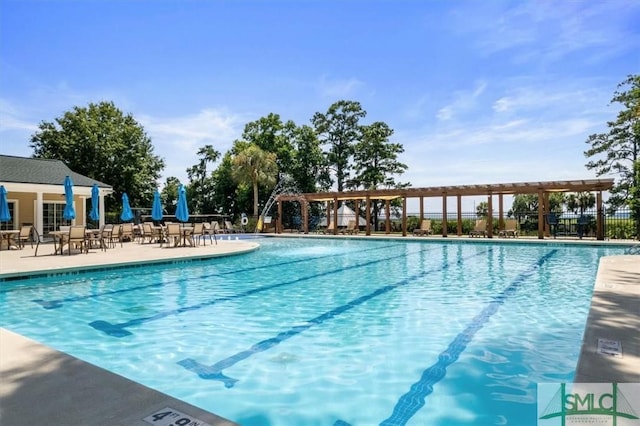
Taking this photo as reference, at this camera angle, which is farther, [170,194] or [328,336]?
[170,194]

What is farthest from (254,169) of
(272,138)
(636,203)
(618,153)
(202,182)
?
(618,153)

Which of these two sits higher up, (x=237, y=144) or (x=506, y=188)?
(x=237, y=144)

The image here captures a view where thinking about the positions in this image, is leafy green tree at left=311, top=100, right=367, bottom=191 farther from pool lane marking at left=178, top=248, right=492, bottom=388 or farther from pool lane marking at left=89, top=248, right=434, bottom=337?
pool lane marking at left=178, top=248, right=492, bottom=388

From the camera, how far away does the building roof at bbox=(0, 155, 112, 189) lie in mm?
16578

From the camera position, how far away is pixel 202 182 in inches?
1471

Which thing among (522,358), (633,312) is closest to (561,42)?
(633,312)

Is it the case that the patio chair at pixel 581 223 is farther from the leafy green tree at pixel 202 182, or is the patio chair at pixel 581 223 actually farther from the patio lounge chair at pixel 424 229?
the leafy green tree at pixel 202 182

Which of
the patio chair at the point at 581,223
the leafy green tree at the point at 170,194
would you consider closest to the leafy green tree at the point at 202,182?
the leafy green tree at the point at 170,194

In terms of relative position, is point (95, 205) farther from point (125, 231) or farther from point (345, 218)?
point (345, 218)

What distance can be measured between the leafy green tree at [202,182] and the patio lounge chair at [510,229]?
77.1 feet

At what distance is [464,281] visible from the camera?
8648 millimetres

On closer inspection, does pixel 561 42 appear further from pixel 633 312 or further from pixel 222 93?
pixel 222 93

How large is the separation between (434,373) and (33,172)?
65.4 feet

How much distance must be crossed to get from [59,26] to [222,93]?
11.1 meters
